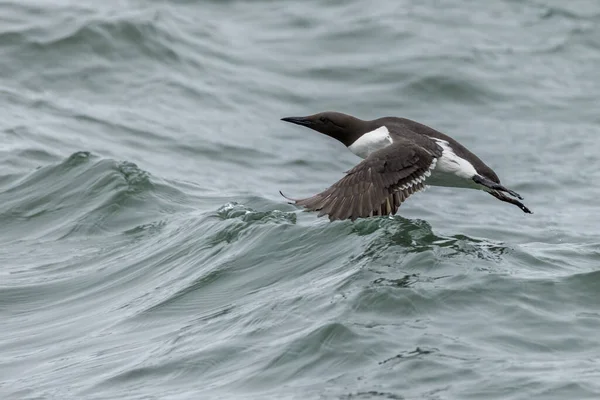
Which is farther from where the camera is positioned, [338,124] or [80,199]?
[80,199]

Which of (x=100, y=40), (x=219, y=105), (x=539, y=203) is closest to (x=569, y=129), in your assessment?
(x=539, y=203)

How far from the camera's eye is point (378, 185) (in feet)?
26.8

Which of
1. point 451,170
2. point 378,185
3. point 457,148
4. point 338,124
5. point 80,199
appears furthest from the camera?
point 80,199

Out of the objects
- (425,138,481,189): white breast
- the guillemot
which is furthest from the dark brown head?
(425,138,481,189): white breast

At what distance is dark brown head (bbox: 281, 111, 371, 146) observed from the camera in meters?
9.70

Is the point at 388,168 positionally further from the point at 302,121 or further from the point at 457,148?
the point at 302,121

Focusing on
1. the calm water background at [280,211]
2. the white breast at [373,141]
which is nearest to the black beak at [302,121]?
the white breast at [373,141]

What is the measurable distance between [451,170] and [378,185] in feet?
3.56

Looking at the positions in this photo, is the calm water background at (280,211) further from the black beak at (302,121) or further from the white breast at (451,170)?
the black beak at (302,121)

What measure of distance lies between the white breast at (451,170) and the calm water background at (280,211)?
44 centimetres

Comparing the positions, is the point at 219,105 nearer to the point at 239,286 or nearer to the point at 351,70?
the point at 351,70

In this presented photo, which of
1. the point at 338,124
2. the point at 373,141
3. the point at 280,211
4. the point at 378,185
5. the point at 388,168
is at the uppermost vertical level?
the point at 338,124

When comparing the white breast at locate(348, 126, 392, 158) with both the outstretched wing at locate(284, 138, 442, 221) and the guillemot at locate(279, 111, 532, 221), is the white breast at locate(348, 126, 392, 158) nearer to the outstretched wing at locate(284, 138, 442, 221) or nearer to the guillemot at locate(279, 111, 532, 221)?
the guillemot at locate(279, 111, 532, 221)

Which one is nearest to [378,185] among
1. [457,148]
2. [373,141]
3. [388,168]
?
[388,168]
